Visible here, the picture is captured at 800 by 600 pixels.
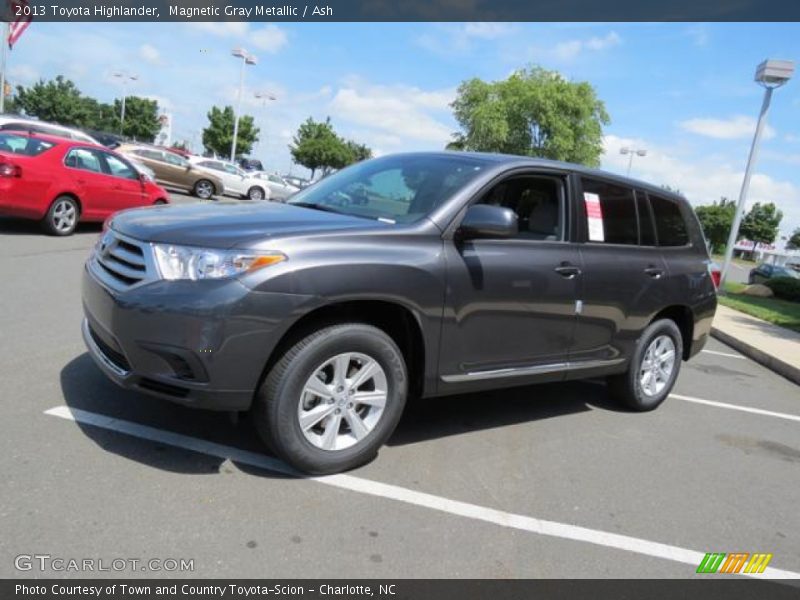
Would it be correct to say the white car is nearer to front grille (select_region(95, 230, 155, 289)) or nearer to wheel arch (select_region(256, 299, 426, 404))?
front grille (select_region(95, 230, 155, 289))

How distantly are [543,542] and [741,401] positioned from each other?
438cm

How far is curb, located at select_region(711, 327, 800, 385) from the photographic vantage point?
329 inches

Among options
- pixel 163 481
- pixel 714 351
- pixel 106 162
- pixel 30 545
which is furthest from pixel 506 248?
pixel 106 162

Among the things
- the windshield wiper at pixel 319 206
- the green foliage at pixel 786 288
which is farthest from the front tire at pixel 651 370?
the green foliage at pixel 786 288

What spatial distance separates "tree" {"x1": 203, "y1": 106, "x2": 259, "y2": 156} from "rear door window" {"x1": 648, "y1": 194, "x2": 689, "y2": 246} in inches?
2304

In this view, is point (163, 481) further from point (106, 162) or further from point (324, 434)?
point (106, 162)

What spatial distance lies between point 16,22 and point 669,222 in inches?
1198

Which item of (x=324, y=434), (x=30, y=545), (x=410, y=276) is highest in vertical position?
(x=410, y=276)

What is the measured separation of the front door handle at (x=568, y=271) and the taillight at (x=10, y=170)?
815 centimetres

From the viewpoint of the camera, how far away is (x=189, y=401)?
10.2 feet

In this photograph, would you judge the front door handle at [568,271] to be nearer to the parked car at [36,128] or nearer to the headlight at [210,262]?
the headlight at [210,262]

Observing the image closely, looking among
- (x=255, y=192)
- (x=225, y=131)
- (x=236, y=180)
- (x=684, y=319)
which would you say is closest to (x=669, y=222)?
(x=684, y=319)

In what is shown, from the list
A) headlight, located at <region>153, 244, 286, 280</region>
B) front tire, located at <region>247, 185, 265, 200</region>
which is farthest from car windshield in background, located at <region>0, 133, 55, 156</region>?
front tire, located at <region>247, 185, 265, 200</region>
